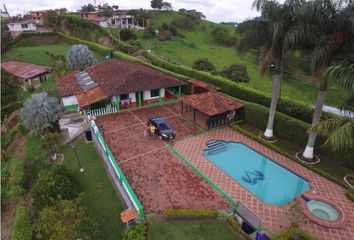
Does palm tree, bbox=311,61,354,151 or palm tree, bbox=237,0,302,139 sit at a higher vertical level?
palm tree, bbox=237,0,302,139

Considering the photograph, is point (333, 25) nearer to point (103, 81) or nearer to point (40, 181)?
point (40, 181)

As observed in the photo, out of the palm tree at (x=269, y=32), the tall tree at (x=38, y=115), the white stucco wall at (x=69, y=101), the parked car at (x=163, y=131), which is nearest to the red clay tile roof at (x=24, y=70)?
the white stucco wall at (x=69, y=101)

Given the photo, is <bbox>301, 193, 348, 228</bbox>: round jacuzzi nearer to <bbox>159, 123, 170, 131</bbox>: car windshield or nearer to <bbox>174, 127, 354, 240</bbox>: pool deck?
<bbox>174, 127, 354, 240</bbox>: pool deck

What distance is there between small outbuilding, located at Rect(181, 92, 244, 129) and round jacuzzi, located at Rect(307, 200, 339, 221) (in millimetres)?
10867

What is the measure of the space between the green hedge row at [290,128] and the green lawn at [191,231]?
10832mm

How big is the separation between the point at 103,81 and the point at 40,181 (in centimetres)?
1641

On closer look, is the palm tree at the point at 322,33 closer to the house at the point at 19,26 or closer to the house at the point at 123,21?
the house at the point at 123,21

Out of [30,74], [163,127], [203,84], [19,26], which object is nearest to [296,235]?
[163,127]

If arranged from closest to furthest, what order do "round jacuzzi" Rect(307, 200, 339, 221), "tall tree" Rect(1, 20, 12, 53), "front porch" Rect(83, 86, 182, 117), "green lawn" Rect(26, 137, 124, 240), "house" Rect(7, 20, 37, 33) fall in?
"round jacuzzi" Rect(307, 200, 339, 221)
"green lawn" Rect(26, 137, 124, 240)
"front porch" Rect(83, 86, 182, 117)
"tall tree" Rect(1, 20, 12, 53)
"house" Rect(7, 20, 37, 33)

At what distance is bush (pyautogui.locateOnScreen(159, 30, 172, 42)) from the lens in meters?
71.7

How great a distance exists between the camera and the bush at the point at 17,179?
1724 centimetres

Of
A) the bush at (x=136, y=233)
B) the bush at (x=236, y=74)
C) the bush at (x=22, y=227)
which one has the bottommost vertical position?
the bush at (x=22, y=227)

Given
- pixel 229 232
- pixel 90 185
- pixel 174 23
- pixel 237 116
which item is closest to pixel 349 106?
pixel 229 232

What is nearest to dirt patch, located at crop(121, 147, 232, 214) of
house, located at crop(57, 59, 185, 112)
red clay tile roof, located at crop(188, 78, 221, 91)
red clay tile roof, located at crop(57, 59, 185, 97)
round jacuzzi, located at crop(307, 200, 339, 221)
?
round jacuzzi, located at crop(307, 200, 339, 221)
